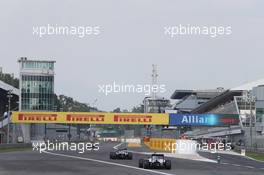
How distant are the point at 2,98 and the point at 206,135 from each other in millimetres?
46581

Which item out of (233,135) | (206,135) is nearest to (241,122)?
(233,135)

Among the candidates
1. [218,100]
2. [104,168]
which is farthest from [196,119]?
[218,100]

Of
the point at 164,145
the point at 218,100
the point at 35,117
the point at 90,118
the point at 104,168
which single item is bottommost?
the point at 104,168

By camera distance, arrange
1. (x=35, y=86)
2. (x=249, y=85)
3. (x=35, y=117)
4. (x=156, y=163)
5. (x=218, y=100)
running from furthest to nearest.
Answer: (x=218, y=100) → (x=249, y=85) → (x=35, y=86) → (x=35, y=117) → (x=156, y=163)

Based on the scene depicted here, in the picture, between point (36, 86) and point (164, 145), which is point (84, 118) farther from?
point (36, 86)

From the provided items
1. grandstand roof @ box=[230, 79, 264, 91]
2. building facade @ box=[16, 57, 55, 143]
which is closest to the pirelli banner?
building facade @ box=[16, 57, 55, 143]

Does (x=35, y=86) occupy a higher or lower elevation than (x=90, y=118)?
higher

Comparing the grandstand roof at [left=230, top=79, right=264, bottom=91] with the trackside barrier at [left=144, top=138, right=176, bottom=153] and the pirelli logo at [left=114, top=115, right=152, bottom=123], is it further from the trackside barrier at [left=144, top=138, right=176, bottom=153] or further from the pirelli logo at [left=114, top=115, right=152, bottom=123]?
the trackside barrier at [left=144, top=138, right=176, bottom=153]

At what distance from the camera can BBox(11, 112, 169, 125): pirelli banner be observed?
283 ft

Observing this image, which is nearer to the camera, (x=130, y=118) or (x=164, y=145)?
(x=164, y=145)

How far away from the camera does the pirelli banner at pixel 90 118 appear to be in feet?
283

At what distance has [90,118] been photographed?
86.4 metres

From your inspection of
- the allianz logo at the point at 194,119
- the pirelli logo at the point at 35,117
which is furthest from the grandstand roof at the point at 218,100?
the pirelli logo at the point at 35,117

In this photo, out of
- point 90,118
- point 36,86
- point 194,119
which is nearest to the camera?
point 90,118
